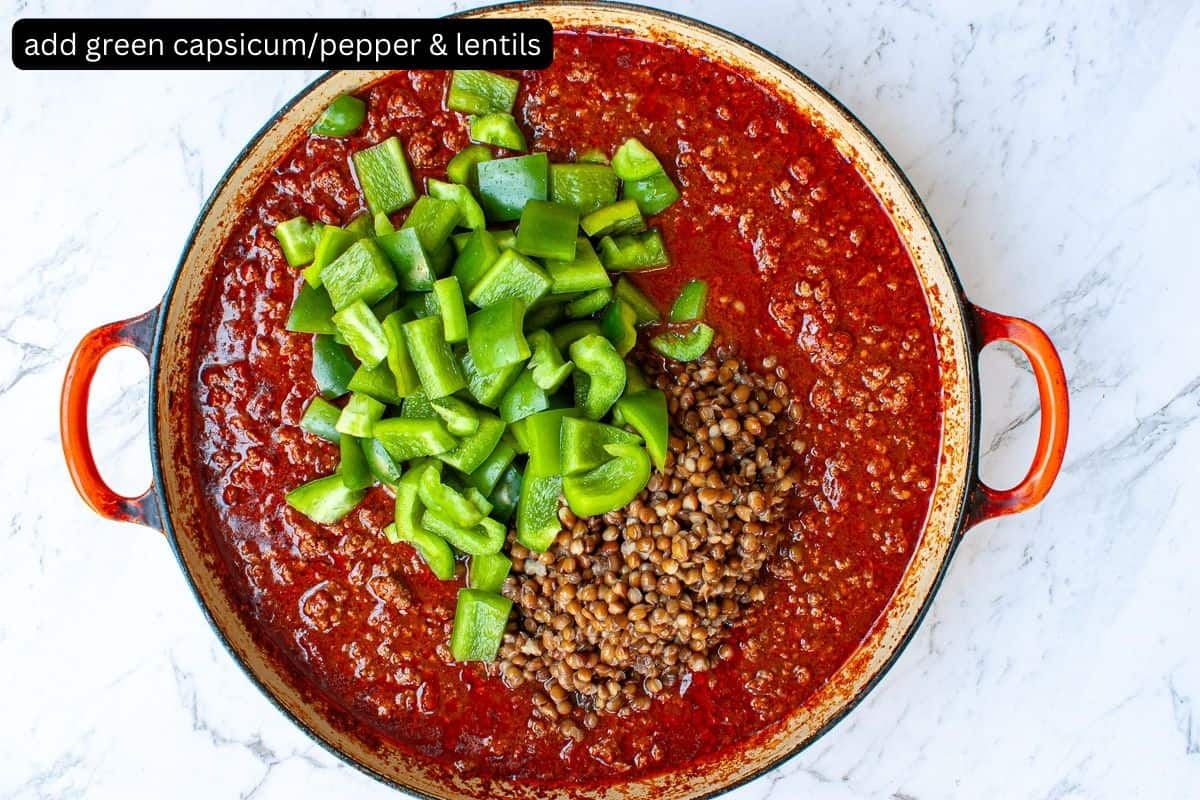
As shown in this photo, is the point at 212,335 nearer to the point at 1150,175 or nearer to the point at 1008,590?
the point at 1008,590

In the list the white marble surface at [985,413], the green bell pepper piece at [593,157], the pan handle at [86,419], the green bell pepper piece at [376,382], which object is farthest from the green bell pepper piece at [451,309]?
the white marble surface at [985,413]

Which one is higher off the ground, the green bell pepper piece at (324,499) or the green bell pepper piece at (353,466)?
the green bell pepper piece at (353,466)

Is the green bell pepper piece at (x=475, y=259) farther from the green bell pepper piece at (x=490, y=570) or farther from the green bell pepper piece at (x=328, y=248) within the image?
the green bell pepper piece at (x=490, y=570)

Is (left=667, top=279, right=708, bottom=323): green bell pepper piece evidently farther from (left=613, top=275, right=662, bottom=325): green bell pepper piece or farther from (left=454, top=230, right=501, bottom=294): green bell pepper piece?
(left=454, top=230, right=501, bottom=294): green bell pepper piece

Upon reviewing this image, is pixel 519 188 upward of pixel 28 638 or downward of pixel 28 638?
upward

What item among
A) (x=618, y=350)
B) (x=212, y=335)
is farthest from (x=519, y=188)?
(x=212, y=335)

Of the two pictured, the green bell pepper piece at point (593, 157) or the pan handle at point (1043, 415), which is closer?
the pan handle at point (1043, 415)

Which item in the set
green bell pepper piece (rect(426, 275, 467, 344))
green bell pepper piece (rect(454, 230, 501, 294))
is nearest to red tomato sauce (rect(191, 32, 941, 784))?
green bell pepper piece (rect(454, 230, 501, 294))

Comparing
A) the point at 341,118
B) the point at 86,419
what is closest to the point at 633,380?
the point at 341,118
